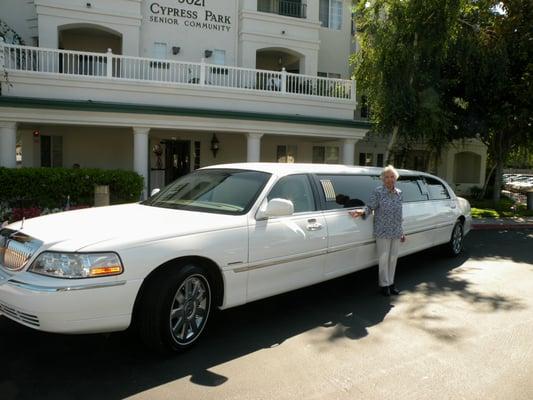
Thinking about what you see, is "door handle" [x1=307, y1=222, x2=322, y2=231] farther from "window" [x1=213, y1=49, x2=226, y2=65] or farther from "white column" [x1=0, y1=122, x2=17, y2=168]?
"window" [x1=213, y1=49, x2=226, y2=65]

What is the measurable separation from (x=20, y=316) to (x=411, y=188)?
5.96 meters

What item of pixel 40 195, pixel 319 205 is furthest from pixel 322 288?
pixel 40 195

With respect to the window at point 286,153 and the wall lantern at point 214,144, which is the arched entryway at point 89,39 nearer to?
the wall lantern at point 214,144

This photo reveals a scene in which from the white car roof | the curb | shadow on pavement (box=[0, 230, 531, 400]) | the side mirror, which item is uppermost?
the white car roof

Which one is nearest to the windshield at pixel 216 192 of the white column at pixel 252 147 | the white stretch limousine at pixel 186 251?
the white stretch limousine at pixel 186 251

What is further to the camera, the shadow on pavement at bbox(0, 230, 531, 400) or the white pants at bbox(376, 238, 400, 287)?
the white pants at bbox(376, 238, 400, 287)

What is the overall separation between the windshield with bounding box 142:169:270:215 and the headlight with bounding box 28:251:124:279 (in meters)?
1.41

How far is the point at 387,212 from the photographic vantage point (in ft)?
20.1

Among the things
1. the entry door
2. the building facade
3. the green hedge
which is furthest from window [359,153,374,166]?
the green hedge

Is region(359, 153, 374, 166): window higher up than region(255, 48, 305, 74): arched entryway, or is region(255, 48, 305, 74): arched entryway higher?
region(255, 48, 305, 74): arched entryway

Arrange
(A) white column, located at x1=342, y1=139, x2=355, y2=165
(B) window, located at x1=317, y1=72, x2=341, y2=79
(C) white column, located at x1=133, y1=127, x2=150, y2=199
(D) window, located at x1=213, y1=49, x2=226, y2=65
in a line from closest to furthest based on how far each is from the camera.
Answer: (C) white column, located at x1=133, y1=127, x2=150, y2=199
(A) white column, located at x1=342, y1=139, x2=355, y2=165
(D) window, located at x1=213, y1=49, x2=226, y2=65
(B) window, located at x1=317, y1=72, x2=341, y2=79

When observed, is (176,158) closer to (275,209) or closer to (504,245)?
(504,245)

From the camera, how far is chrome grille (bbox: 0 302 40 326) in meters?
3.69

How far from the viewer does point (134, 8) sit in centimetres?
1703
